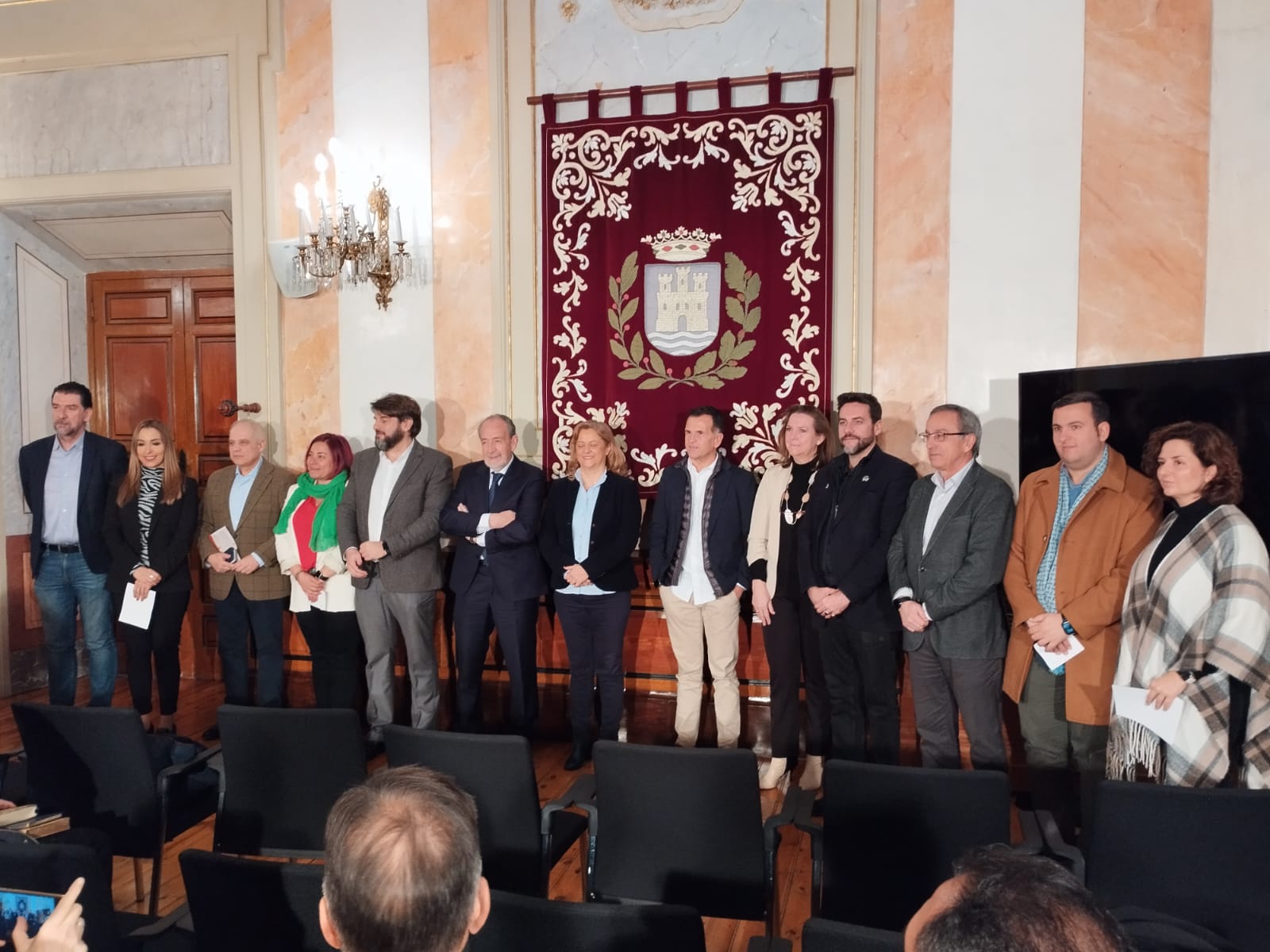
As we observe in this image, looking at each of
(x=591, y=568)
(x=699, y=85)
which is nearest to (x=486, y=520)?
(x=591, y=568)

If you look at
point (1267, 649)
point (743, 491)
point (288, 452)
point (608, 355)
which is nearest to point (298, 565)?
point (288, 452)

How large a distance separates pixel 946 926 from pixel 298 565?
12.6 feet

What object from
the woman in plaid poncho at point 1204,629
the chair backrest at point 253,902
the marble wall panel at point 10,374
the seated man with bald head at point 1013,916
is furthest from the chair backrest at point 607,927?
the marble wall panel at point 10,374

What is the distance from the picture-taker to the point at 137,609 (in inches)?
169

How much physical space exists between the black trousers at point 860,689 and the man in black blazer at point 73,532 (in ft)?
11.2

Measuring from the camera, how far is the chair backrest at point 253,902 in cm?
157

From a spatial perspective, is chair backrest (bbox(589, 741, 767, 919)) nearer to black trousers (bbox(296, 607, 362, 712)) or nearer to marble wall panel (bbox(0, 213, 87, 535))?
black trousers (bbox(296, 607, 362, 712))

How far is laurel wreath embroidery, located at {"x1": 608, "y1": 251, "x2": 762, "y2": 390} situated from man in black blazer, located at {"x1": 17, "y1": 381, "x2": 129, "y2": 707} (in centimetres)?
253

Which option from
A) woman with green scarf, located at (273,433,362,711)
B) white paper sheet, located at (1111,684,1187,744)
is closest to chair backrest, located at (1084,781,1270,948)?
white paper sheet, located at (1111,684,1187,744)

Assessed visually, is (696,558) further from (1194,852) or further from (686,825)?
(1194,852)

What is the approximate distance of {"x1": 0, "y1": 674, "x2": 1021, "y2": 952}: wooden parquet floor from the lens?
2.81 m

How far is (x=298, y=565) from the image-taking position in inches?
168

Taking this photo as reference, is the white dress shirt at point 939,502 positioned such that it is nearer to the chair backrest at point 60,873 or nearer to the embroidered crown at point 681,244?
the embroidered crown at point 681,244

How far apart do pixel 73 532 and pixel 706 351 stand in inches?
126
